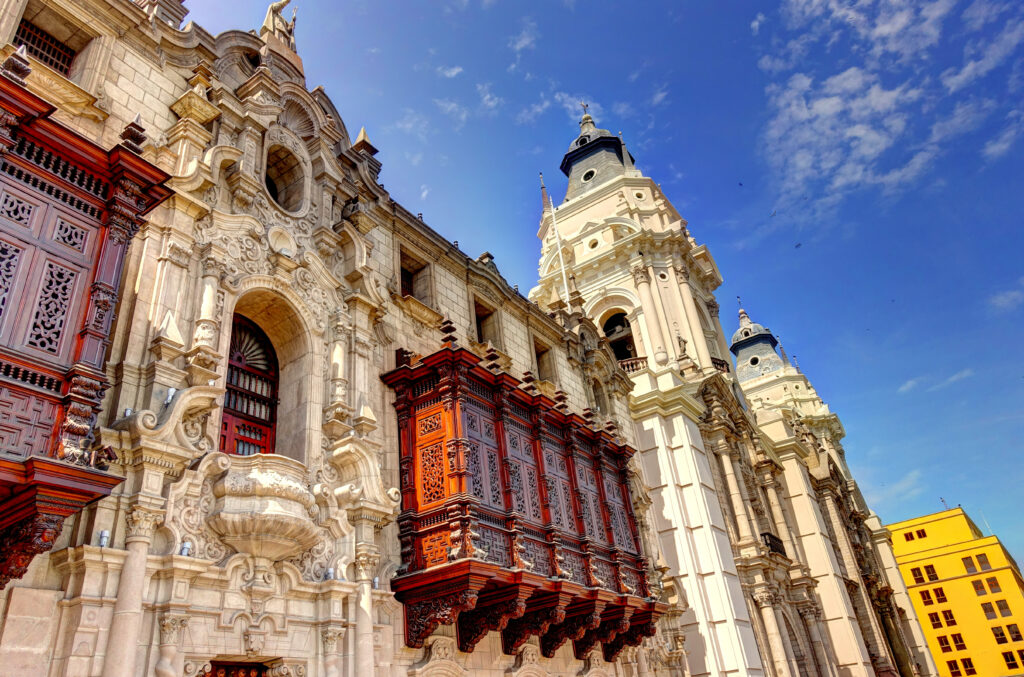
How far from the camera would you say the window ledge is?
10.3 m

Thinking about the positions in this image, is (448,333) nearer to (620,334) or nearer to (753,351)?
(620,334)

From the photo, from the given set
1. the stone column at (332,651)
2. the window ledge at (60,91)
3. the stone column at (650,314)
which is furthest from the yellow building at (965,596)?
the window ledge at (60,91)

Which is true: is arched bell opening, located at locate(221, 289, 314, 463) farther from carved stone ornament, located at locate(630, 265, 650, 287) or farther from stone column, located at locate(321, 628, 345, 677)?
carved stone ornament, located at locate(630, 265, 650, 287)

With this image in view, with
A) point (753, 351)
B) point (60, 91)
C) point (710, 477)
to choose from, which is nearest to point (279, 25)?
point (60, 91)

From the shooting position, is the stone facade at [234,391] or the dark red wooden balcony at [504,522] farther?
the dark red wooden balcony at [504,522]

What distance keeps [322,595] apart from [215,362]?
3.90 metres

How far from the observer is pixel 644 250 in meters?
34.4

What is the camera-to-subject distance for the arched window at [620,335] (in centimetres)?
3431

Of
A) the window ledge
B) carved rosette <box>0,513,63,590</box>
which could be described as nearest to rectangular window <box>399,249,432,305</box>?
the window ledge

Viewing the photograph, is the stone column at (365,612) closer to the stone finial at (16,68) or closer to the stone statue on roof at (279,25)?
the stone finial at (16,68)

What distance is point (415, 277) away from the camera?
18.6 m

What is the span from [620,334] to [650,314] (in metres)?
2.11

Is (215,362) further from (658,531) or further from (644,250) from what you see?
(644,250)

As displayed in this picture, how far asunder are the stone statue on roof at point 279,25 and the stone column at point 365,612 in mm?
12293
